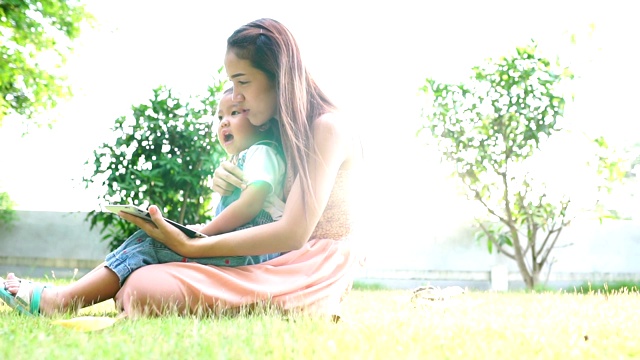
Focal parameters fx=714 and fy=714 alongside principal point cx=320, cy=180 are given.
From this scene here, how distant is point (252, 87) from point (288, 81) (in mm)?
139

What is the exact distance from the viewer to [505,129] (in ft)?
21.6

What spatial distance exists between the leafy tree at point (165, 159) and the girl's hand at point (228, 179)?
359cm

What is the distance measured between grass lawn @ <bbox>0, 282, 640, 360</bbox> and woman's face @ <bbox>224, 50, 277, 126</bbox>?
72 centimetres

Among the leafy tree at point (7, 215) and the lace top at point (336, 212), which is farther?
the leafy tree at point (7, 215)

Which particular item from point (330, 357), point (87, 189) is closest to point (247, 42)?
point (330, 357)

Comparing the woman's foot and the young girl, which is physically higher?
the young girl

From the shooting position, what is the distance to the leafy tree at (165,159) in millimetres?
6148

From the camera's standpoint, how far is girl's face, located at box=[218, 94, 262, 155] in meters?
2.68

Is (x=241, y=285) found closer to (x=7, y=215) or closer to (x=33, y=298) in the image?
(x=33, y=298)

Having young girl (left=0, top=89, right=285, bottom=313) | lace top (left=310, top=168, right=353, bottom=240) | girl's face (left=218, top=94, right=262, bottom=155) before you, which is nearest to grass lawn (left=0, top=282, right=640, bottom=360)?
young girl (left=0, top=89, right=285, bottom=313)

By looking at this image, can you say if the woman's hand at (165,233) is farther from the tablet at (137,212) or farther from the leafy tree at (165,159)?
the leafy tree at (165,159)

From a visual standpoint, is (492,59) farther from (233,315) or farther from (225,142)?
(233,315)

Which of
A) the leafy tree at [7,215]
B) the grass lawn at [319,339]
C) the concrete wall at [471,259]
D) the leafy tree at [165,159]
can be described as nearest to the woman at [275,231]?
the grass lawn at [319,339]

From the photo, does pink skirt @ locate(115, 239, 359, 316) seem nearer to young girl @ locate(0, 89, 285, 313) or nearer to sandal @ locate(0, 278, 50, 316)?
young girl @ locate(0, 89, 285, 313)
